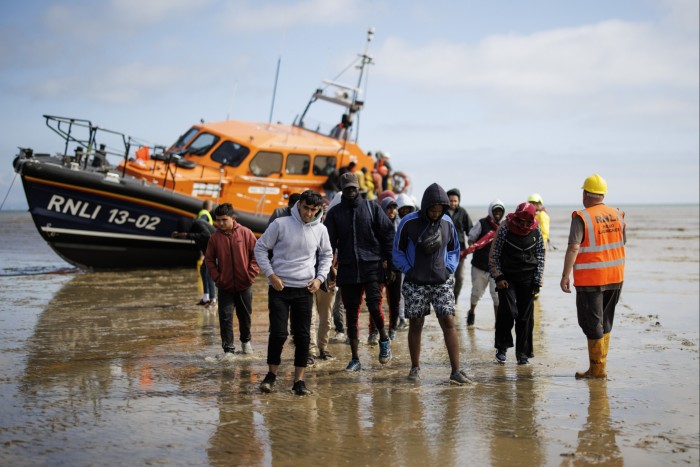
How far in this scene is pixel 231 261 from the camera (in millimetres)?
6895

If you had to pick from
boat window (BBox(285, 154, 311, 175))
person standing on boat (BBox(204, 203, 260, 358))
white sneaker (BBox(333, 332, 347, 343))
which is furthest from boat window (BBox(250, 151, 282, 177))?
person standing on boat (BBox(204, 203, 260, 358))

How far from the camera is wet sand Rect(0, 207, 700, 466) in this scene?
4.36 m

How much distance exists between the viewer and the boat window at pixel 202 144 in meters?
15.8

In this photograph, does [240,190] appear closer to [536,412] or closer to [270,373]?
[270,373]

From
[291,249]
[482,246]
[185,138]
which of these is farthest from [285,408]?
[185,138]

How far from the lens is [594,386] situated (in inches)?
237

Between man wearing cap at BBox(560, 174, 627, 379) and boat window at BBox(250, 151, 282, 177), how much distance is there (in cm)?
1012

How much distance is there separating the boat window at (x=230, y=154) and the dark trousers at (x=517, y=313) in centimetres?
951

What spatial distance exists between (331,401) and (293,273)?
100cm

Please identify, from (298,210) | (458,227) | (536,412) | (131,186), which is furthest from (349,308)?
(131,186)

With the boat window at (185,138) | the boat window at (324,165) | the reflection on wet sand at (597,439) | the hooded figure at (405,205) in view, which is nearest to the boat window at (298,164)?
the boat window at (324,165)

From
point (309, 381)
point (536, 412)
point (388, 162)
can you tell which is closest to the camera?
point (536, 412)

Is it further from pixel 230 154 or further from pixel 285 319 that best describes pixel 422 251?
pixel 230 154

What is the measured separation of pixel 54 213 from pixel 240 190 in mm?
3614
